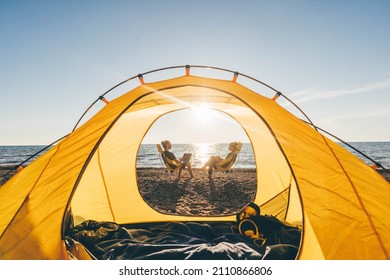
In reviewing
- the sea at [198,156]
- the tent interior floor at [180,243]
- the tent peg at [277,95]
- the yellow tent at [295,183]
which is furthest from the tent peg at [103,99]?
the tent peg at [277,95]

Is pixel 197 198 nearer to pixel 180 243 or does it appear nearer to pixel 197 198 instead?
pixel 197 198

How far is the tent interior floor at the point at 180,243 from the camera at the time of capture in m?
2.74

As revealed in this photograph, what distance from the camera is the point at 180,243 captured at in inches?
127

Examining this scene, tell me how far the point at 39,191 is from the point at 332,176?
9.84 feet

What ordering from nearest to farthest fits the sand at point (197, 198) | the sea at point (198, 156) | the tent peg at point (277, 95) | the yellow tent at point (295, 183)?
1. the yellow tent at point (295, 183)
2. the tent peg at point (277, 95)
3. the sand at point (197, 198)
4. the sea at point (198, 156)

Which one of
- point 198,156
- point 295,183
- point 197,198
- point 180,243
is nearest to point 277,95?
point 295,183

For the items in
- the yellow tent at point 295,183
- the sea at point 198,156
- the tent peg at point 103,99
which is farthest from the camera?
the sea at point 198,156

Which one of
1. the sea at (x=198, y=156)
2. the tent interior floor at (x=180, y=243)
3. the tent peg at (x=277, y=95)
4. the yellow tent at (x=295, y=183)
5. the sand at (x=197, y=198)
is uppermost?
the tent peg at (x=277, y=95)

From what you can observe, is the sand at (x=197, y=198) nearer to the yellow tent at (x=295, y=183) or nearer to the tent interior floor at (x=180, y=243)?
the tent interior floor at (x=180, y=243)

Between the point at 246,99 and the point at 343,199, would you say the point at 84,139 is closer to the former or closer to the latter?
the point at 246,99

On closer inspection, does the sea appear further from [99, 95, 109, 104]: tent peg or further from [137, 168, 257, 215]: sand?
[137, 168, 257, 215]: sand
